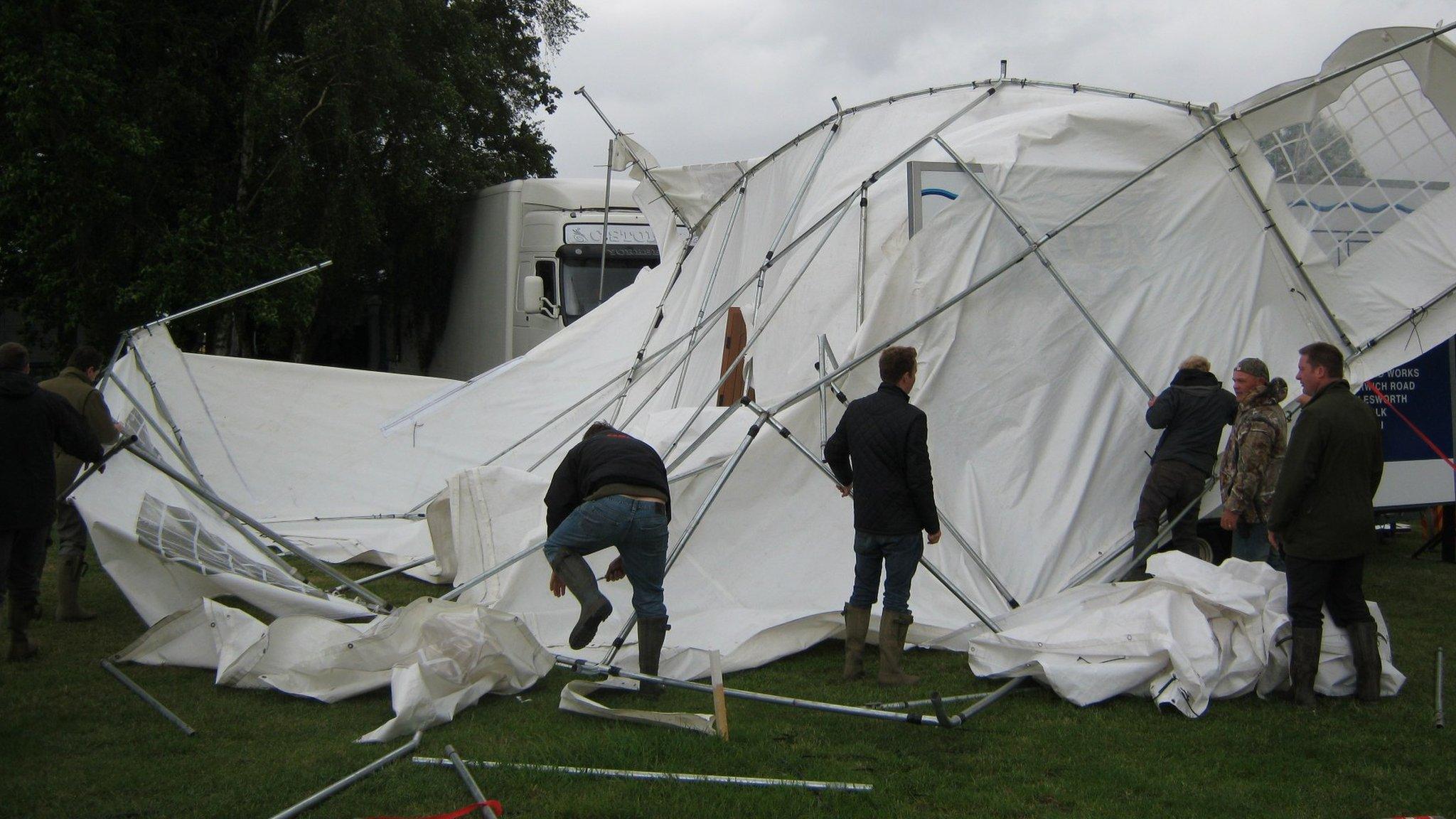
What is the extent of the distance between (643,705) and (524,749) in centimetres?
82

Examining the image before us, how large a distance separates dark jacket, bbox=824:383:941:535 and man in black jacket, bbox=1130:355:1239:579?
192cm

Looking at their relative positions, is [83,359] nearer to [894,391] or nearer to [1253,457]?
[894,391]

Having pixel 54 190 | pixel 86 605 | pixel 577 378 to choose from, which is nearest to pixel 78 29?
pixel 54 190

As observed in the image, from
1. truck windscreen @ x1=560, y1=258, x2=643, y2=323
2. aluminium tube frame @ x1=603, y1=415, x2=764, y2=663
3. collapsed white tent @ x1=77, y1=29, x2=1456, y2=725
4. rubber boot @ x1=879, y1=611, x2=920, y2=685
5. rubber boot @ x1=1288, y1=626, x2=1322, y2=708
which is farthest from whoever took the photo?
truck windscreen @ x1=560, y1=258, x2=643, y2=323

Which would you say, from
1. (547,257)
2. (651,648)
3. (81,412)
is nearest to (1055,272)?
(651,648)

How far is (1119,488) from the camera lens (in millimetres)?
7031

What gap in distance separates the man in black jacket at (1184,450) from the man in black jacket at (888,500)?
1.87 metres

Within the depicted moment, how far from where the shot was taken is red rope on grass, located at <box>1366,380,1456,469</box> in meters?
8.23

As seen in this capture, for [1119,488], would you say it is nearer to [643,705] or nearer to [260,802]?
[643,705]

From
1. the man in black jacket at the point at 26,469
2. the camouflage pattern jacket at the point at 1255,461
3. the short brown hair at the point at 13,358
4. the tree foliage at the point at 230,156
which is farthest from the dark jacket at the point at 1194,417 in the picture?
the tree foliage at the point at 230,156

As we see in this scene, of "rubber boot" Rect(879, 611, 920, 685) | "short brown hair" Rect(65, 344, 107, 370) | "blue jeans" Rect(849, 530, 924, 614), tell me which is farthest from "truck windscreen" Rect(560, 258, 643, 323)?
"rubber boot" Rect(879, 611, 920, 685)

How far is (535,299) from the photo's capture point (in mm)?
14188

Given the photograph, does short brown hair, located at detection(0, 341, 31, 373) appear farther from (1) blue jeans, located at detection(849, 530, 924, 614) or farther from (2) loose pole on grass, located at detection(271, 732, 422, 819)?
(1) blue jeans, located at detection(849, 530, 924, 614)

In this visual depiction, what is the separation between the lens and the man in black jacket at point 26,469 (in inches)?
223
